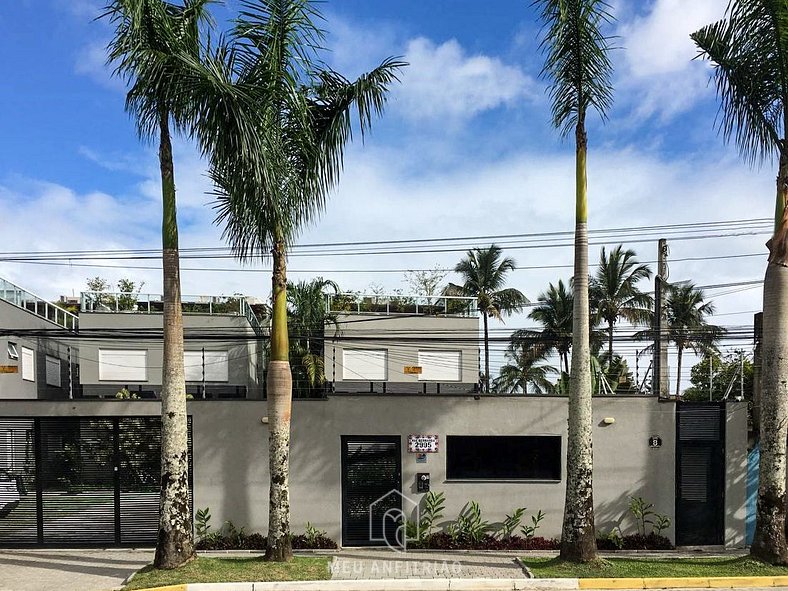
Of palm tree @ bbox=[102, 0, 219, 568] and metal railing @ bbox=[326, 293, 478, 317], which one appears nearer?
palm tree @ bbox=[102, 0, 219, 568]

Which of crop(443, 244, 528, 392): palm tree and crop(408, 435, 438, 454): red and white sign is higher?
crop(443, 244, 528, 392): palm tree

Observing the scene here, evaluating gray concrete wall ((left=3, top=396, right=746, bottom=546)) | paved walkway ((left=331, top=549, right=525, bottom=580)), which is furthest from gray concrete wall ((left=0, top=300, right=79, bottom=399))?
paved walkway ((left=331, top=549, right=525, bottom=580))

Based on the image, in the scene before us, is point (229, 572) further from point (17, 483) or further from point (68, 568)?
point (17, 483)

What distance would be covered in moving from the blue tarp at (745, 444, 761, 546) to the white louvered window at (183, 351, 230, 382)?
13451 millimetres

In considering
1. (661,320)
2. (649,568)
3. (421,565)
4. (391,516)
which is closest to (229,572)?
(421,565)

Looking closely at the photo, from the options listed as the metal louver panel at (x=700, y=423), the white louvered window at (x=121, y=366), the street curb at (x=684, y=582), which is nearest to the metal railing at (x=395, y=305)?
the white louvered window at (x=121, y=366)

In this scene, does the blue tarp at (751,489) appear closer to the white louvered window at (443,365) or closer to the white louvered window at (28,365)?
the white louvered window at (443,365)

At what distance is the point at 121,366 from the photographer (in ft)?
59.2

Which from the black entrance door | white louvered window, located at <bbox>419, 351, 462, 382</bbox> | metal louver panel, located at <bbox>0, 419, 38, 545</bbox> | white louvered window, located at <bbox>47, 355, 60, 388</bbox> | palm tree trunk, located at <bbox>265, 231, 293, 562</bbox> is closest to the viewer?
palm tree trunk, located at <bbox>265, 231, 293, 562</bbox>

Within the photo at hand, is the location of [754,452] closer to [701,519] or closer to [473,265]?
[701,519]

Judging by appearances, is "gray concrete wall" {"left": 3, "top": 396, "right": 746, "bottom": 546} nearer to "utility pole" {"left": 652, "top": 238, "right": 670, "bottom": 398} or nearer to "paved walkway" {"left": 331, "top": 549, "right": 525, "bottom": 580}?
"paved walkway" {"left": 331, "top": 549, "right": 525, "bottom": 580}

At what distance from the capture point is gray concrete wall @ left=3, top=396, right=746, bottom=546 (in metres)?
12.3

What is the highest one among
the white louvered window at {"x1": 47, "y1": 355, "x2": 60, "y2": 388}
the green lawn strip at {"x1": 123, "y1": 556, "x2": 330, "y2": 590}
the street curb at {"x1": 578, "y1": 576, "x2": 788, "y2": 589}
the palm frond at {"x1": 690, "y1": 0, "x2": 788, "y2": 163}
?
the palm frond at {"x1": 690, "y1": 0, "x2": 788, "y2": 163}

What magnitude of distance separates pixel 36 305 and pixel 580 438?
645 inches
